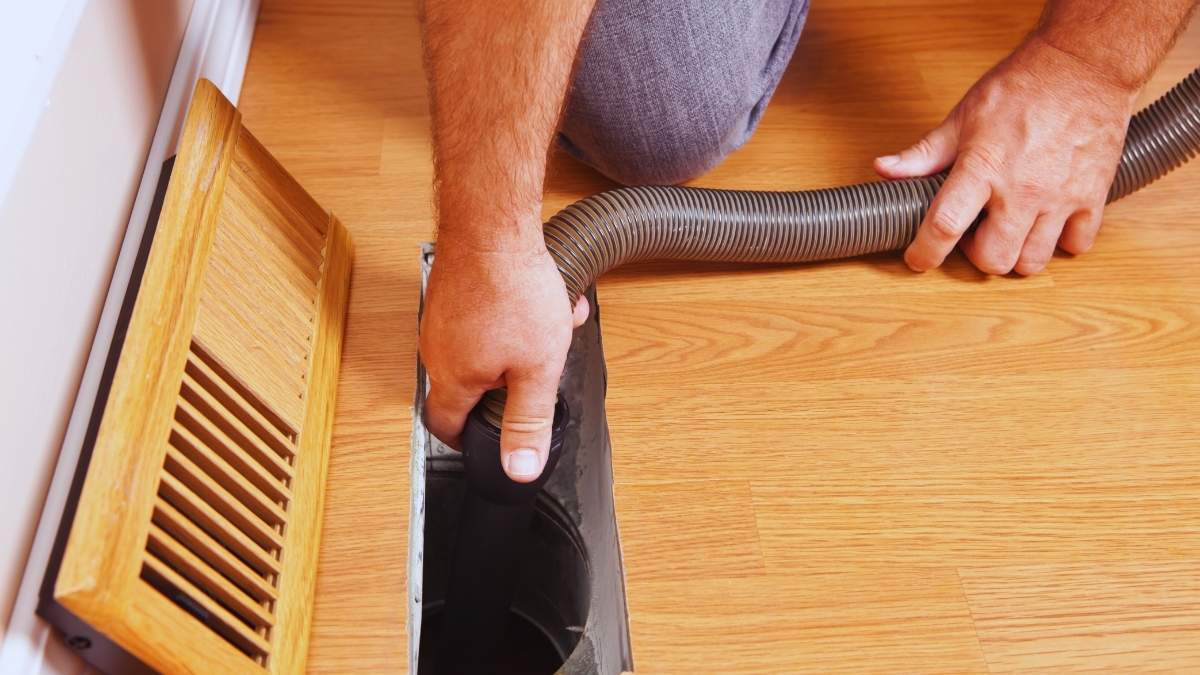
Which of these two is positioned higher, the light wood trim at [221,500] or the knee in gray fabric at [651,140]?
the knee in gray fabric at [651,140]

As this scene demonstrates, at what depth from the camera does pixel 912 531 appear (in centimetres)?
102

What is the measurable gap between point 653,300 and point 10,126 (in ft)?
2.23

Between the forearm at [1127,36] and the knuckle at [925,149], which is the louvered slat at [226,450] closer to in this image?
the knuckle at [925,149]

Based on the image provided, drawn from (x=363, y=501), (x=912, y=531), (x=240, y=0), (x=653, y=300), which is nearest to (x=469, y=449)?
(x=363, y=501)

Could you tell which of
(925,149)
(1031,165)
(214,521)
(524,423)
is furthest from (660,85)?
(214,521)

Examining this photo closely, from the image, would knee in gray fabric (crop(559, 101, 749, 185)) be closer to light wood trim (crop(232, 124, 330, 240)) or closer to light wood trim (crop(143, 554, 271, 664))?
light wood trim (crop(232, 124, 330, 240))

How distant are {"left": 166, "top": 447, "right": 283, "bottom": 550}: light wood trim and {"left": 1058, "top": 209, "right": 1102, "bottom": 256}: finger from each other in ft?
3.10

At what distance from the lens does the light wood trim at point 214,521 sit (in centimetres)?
76

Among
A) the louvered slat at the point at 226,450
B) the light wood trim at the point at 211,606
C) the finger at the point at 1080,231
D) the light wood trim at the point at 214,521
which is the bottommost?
the light wood trim at the point at 211,606

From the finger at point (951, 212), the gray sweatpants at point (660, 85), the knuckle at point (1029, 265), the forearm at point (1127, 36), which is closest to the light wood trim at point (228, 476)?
the gray sweatpants at point (660, 85)

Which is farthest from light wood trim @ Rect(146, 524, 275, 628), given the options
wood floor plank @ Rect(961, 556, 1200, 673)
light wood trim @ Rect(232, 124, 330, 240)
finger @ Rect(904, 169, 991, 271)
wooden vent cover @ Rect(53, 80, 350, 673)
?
finger @ Rect(904, 169, 991, 271)

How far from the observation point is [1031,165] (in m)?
1.19

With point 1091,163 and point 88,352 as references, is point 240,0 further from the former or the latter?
point 1091,163

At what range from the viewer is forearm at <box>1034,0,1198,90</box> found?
3.99 ft
